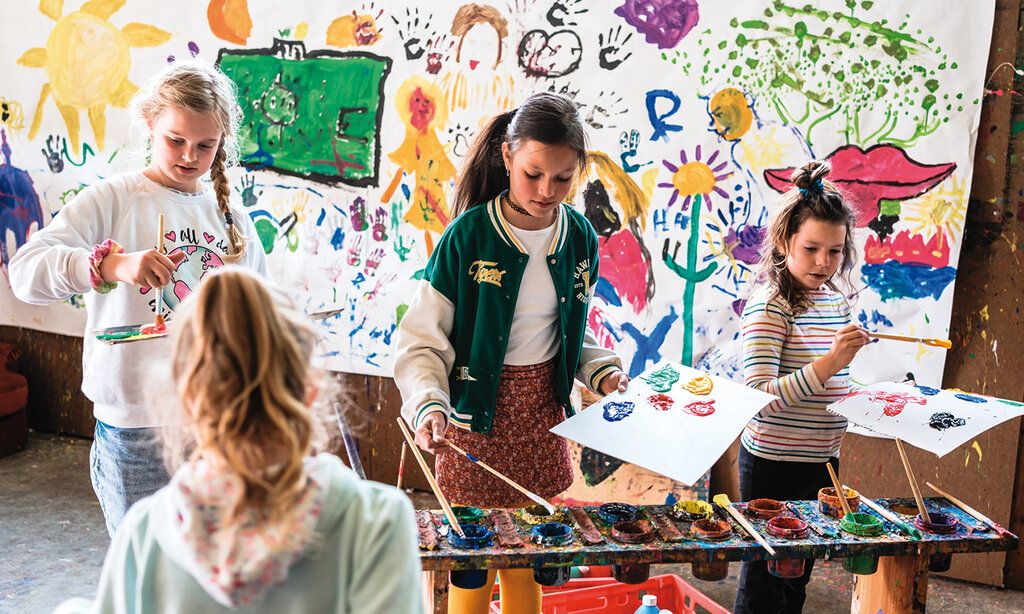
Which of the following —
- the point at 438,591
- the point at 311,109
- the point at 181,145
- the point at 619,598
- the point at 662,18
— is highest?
the point at 662,18

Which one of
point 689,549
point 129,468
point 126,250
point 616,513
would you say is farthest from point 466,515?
point 126,250

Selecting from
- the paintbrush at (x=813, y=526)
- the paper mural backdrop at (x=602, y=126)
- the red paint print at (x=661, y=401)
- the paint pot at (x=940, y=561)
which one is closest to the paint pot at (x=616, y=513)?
the red paint print at (x=661, y=401)

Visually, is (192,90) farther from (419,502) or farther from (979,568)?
(979,568)

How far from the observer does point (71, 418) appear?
14.3 ft

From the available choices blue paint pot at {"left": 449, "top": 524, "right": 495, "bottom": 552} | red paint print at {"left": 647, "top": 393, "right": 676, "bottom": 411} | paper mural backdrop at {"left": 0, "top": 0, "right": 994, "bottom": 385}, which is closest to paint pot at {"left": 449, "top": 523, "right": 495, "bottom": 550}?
blue paint pot at {"left": 449, "top": 524, "right": 495, "bottom": 552}

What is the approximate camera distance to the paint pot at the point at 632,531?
1936 mm

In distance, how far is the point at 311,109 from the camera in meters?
3.64

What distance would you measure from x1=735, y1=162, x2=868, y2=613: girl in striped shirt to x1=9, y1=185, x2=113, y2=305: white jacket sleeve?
4.81 ft

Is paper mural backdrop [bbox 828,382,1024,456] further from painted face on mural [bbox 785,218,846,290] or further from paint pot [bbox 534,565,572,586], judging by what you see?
paint pot [bbox 534,565,572,586]

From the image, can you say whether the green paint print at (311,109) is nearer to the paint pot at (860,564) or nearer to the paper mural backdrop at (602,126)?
the paper mural backdrop at (602,126)

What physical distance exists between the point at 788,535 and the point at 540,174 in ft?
2.94

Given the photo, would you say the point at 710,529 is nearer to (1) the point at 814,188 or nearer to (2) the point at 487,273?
(2) the point at 487,273

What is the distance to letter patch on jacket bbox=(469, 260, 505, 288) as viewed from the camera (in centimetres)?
204

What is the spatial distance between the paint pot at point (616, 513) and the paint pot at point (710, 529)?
0.13m
